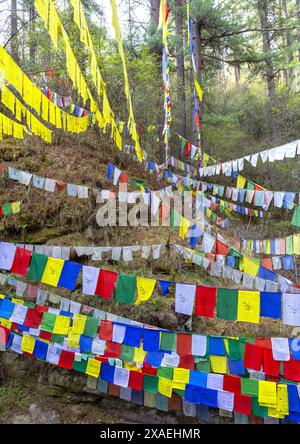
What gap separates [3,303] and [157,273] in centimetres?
298

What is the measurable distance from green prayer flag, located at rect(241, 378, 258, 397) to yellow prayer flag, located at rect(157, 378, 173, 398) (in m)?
0.93

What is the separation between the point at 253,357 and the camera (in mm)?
4301

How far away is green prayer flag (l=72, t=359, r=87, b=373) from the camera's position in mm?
5064

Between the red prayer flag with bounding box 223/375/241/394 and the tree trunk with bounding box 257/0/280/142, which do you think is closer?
the red prayer flag with bounding box 223/375/241/394

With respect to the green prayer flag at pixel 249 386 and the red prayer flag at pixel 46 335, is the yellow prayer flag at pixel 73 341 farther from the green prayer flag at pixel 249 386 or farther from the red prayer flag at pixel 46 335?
the green prayer flag at pixel 249 386

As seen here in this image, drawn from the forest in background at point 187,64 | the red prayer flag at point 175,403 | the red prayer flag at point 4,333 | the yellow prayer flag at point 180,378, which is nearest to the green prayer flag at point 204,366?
the yellow prayer flag at point 180,378

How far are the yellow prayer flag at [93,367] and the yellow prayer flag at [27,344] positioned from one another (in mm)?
989

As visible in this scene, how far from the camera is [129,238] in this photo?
26.6ft

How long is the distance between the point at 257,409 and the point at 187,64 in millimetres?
20179

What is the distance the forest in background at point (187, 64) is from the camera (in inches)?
475

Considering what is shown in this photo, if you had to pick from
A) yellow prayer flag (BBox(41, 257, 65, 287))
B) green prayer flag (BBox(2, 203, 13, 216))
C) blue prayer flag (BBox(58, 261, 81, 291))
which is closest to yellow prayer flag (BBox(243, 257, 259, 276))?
blue prayer flag (BBox(58, 261, 81, 291))

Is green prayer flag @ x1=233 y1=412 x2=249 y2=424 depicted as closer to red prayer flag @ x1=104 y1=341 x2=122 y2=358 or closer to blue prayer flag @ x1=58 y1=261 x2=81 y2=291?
red prayer flag @ x1=104 y1=341 x2=122 y2=358
